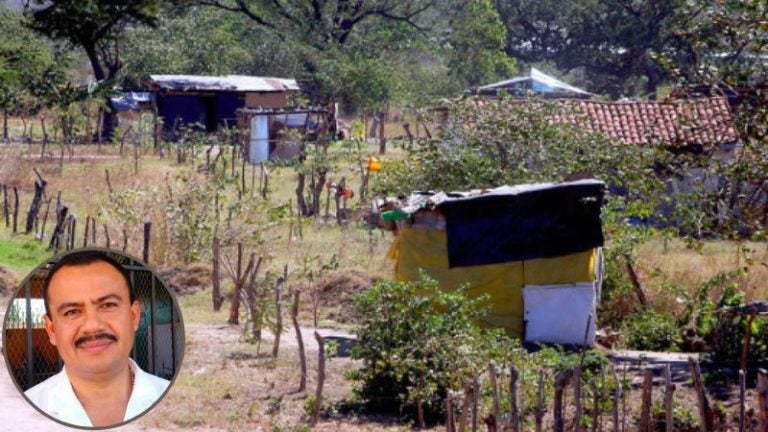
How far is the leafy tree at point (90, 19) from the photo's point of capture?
34500 millimetres

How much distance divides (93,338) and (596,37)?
5087 centimetres

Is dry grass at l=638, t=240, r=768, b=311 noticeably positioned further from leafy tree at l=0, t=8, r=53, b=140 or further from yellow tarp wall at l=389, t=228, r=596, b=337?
leafy tree at l=0, t=8, r=53, b=140

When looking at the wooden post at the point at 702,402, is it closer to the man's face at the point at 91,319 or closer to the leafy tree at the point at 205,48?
the man's face at the point at 91,319

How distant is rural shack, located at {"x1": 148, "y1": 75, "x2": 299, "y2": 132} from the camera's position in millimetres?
38491

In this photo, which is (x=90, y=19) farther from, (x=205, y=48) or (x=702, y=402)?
(x=702, y=402)

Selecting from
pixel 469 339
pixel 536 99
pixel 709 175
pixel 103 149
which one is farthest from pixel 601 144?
pixel 103 149

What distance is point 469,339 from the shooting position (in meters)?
10.4

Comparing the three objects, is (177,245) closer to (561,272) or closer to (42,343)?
(561,272)

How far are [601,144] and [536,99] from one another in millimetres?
1421

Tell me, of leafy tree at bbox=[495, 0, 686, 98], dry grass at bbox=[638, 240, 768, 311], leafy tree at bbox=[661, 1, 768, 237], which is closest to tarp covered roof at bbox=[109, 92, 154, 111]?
leafy tree at bbox=[495, 0, 686, 98]

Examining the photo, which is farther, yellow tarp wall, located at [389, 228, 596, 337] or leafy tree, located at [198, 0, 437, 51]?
leafy tree, located at [198, 0, 437, 51]

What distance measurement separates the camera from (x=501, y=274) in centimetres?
1431

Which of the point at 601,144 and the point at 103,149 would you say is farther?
the point at 103,149

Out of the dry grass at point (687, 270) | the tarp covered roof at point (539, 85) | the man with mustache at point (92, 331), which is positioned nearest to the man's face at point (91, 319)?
the man with mustache at point (92, 331)
